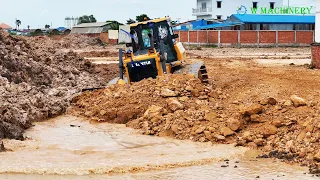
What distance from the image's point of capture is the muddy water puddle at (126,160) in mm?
8523

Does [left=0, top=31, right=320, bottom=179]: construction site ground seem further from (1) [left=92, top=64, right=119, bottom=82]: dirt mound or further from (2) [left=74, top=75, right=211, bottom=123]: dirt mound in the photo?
(1) [left=92, top=64, right=119, bottom=82]: dirt mound

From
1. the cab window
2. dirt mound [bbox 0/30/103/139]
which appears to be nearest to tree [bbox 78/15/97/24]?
dirt mound [bbox 0/30/103/139]

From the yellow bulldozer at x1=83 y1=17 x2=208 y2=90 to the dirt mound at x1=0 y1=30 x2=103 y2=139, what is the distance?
2028mm

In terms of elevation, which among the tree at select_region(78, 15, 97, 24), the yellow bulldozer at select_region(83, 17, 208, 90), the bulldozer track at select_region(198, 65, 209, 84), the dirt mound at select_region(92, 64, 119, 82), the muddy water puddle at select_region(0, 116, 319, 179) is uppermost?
the tree at select_region(78, 15, 97, 24)

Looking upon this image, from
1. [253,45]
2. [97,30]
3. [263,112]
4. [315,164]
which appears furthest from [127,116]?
[97,30]

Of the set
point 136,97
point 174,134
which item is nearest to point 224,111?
point 174,134

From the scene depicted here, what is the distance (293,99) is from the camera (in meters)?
10.7

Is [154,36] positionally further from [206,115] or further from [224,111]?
[206,115]

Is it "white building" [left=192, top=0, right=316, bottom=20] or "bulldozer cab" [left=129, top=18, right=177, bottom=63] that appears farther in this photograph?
"white building" [left=192, top=0, right=316, bottom=20]

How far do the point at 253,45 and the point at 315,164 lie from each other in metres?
38.6

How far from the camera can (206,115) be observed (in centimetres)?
1109

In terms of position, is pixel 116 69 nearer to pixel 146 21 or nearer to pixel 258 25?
pixel 146 21

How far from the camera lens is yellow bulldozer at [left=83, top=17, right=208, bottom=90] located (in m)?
14.4

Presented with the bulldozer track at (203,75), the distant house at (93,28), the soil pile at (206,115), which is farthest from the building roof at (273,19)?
the soil pile at (206,115)
